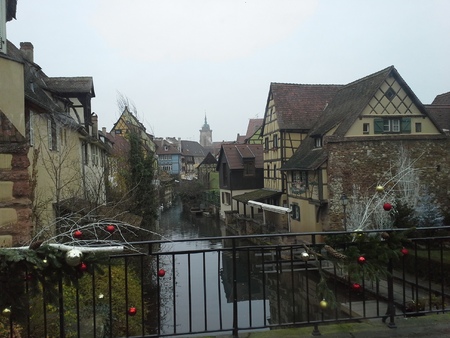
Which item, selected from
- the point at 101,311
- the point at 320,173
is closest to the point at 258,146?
the point at 320,173

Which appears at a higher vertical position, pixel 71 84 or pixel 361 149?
pixel 71 84

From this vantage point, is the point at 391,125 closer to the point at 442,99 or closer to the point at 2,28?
the point at 442,99

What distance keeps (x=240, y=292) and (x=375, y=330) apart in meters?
13.3

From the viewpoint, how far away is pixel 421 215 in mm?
19766

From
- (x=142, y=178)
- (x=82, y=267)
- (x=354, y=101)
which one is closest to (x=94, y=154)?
(x=142, y=178)

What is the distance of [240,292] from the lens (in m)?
16.7

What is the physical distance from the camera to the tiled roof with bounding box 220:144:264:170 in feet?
110

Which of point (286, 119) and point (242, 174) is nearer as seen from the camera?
point (286, 119)

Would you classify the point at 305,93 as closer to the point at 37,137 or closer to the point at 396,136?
the point at 396,136

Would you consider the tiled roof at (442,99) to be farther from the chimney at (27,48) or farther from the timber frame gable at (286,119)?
the chimney at (27,48)

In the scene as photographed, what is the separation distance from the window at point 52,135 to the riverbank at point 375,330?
10744 mm

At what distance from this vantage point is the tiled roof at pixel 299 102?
2594 cm

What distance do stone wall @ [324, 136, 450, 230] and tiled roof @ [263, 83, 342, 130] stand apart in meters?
6.30

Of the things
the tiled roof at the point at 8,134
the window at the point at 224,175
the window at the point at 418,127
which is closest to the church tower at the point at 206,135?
the window at the point at 224,175
